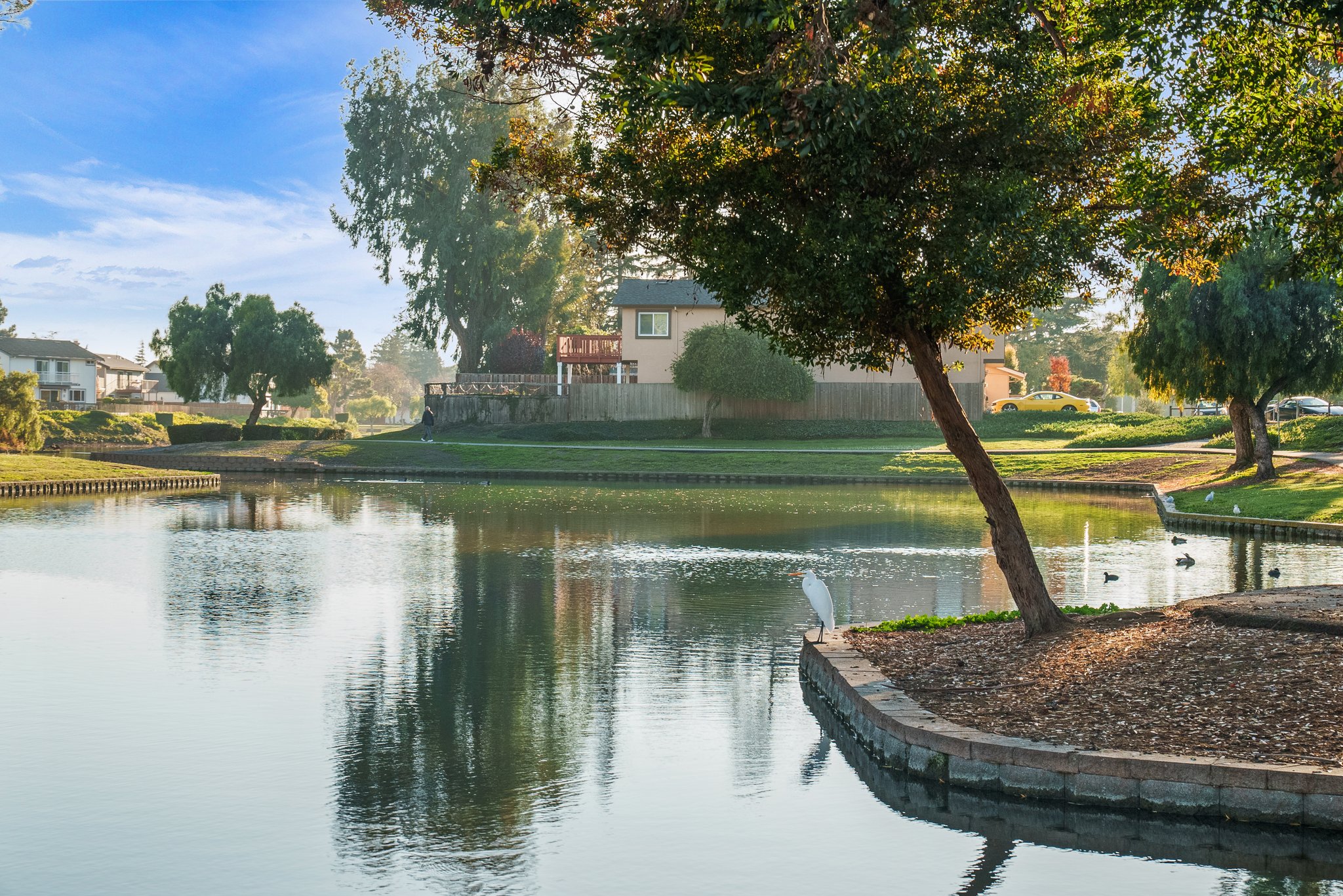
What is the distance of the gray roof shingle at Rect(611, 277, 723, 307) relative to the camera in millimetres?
58688

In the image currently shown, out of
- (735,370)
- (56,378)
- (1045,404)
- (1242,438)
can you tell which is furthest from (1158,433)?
(56,378)

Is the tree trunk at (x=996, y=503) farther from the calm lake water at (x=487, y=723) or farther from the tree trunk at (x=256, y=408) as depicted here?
the tree trunk at (x=256, y=408)

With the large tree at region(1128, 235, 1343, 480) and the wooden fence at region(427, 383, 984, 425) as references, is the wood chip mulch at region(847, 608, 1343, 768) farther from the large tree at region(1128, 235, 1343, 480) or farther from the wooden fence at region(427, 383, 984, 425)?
the wooden fence at region(427, 383, 984, 425)

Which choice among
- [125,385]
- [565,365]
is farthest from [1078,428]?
[125,385]

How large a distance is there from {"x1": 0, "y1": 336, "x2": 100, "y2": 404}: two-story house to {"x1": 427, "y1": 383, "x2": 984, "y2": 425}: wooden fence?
54373mm

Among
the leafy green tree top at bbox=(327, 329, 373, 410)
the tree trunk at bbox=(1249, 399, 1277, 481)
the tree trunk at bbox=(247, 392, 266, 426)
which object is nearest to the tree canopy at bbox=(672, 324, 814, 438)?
the tree trunk at bbox=(247, 392, 266, 426)

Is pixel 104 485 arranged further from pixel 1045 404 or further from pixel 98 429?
pixel 1045 404

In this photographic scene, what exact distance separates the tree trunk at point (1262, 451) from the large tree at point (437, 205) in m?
38.9

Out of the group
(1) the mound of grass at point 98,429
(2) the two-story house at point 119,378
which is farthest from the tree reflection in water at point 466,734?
(2) the two-story house at point 119,378

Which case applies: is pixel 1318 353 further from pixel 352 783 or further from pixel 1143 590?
pixel 352 783

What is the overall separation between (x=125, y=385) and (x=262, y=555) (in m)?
115

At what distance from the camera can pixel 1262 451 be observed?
33.0m

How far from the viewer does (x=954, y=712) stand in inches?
372

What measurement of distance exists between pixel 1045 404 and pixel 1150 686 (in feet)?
183
